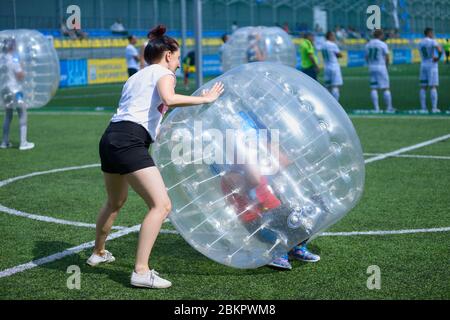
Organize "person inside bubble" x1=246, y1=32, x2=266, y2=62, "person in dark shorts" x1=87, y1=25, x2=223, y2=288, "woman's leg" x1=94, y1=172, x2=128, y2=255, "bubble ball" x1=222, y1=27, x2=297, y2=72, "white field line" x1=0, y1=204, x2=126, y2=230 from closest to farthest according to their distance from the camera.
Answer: "person in dark shorts" x1=87, y1=25, x2=223, y2=288, "woman's leg" x1=94, y1=172, x2=128, y2=255, "white field line" x1=0, y1=204, x2=126, y2=230, "person inside bubble" x1=246, y1=32, x2=266, y2=62, "bubble ball" x1=222, y1=27, x2=297, y2=72

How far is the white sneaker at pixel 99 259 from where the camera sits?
18.8ft

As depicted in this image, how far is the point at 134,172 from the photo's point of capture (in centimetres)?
506

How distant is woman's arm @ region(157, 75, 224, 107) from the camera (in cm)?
504

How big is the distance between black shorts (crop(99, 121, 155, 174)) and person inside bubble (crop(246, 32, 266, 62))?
44.6 ft

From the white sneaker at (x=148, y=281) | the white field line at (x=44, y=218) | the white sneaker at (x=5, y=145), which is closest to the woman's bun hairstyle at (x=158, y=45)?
the white sneaker at (x=148, y=281)

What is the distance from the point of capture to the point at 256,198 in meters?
4.96

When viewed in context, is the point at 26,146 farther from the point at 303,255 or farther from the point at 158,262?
the point at 303,255

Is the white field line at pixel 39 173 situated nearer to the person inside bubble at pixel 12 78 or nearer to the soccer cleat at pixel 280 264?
the person inside bubble at pixel 12 78

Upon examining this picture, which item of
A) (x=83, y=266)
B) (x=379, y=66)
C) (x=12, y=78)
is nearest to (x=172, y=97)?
(x=83, y=266)

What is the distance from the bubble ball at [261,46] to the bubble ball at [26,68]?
7.09 meters

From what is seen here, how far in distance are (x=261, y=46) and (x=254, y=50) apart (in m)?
0.22

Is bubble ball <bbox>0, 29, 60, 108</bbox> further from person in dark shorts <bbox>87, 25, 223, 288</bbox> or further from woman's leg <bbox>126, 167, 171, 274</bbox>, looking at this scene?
woman's leg <bbox>126, 167, 171, 274</bbox>

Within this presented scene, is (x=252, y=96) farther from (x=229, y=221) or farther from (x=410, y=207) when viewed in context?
(x=410, y=207)

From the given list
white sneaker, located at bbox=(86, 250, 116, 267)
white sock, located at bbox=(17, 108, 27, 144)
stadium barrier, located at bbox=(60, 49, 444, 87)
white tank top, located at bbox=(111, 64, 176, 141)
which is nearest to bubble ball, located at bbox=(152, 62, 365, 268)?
white tank top, located at bbox=(111, 64, 176, 141)
